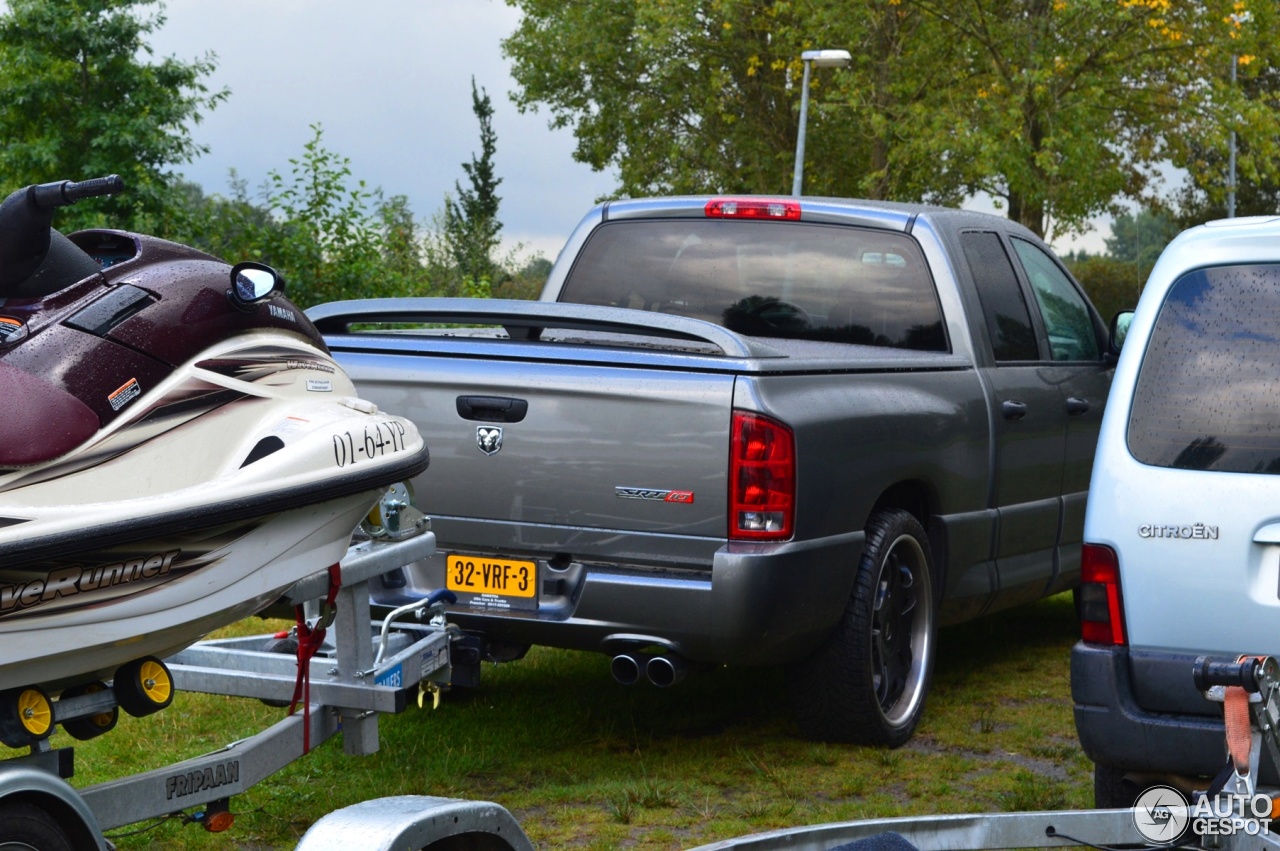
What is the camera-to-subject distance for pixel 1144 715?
4.14 meters

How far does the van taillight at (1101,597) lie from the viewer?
13.7 feet

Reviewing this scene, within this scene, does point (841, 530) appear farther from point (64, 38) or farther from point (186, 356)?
point (64, 38)

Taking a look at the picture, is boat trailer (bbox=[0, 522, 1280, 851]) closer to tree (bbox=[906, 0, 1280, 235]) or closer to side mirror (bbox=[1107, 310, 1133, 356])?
side mirror (bbox=[1107, 310, 1133, 356])

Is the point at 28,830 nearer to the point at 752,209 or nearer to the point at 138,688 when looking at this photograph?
the point at 138,688

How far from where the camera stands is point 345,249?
15188 millimetres

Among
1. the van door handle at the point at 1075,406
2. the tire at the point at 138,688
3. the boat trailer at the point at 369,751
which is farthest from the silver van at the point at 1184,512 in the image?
the van door handle at the point at 1075,406

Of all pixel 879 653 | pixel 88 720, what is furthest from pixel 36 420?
pixel 879 653

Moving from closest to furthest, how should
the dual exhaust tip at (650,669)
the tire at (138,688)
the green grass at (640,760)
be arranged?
the tire at (138,688) → the green grass at (640,760) → the dual exhaust tip at (650,669)

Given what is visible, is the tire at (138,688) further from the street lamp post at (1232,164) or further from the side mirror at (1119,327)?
the street lamp post at (1232,164)

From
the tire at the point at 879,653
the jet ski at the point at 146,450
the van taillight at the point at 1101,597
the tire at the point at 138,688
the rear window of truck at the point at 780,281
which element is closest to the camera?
the jet ski at the point at 146,450

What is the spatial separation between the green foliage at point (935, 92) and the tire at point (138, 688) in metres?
23.8

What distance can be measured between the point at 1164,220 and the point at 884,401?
42.7 metres

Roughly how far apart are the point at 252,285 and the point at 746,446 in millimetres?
1819

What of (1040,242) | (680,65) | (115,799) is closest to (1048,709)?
(1040,242)
